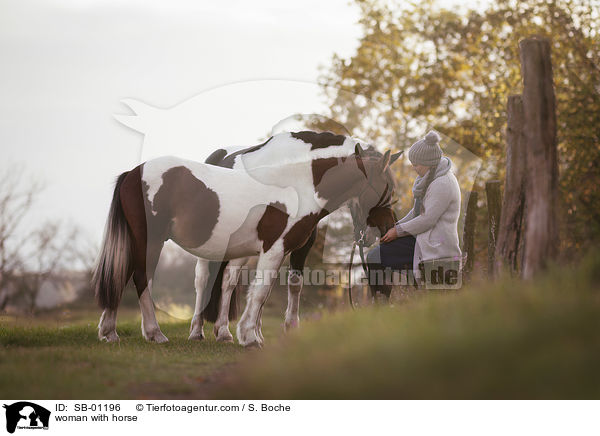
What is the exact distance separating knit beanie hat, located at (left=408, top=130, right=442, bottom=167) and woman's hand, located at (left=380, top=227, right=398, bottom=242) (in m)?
0.76

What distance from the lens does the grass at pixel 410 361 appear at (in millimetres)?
3303

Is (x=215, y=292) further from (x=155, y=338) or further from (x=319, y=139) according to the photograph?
(x=319, y=139)

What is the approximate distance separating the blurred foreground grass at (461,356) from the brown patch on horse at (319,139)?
2.77m

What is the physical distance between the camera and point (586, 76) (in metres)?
13.1

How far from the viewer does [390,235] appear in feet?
21.9

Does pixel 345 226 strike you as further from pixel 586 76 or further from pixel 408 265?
pixel 586 76

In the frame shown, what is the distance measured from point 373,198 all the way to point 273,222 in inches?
46.0

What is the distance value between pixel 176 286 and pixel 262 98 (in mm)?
3515

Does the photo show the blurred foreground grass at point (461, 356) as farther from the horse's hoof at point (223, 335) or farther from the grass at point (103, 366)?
the horse's hoof at point (223, 335)

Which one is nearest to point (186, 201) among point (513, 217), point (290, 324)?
point (290, 324)

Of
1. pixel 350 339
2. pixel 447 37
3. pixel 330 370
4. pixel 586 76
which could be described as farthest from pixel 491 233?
pixel 447 37

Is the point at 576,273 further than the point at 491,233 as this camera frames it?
No

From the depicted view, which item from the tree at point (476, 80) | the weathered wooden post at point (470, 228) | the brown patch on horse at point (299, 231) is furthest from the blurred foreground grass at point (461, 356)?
the tree at point (476, 80)
